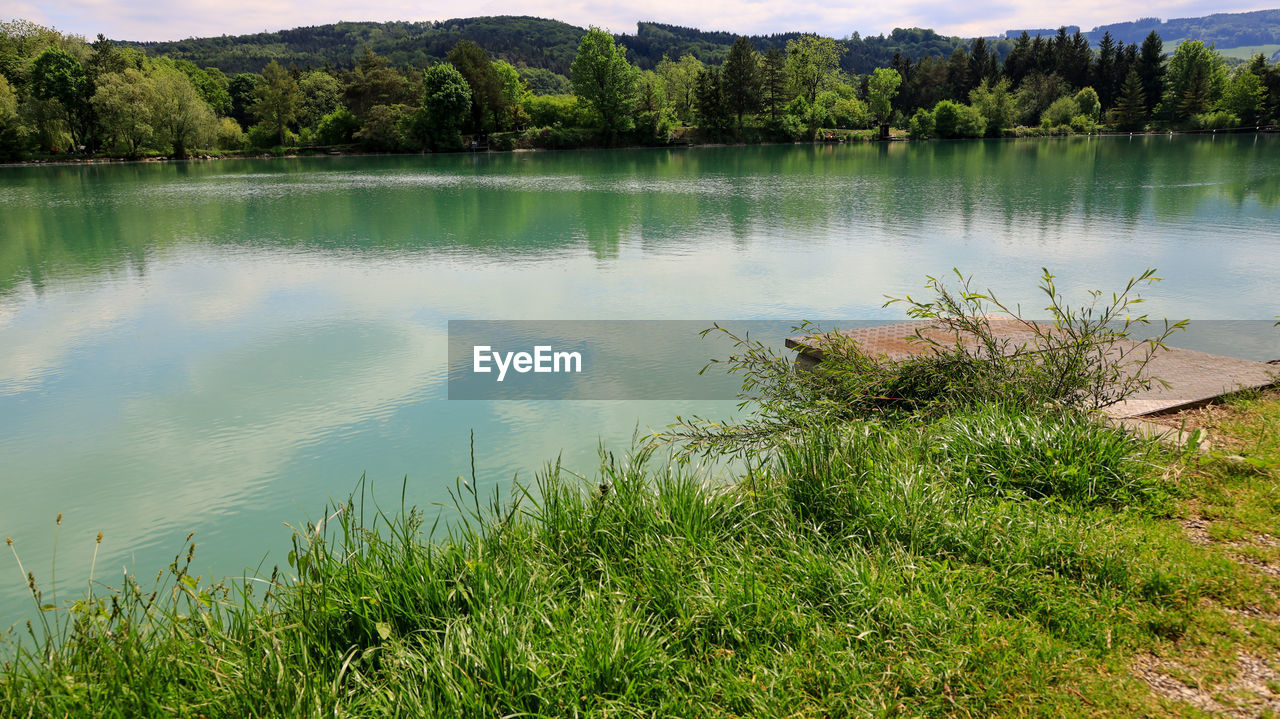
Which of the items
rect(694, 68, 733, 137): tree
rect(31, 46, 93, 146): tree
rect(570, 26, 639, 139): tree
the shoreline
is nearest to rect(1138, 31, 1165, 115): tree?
the shoreline

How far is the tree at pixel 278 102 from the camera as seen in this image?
70.8m

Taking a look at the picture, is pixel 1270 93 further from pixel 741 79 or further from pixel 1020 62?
pixel 741 79

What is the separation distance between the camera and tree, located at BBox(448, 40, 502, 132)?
72500 mm

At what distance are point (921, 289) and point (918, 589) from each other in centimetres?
950

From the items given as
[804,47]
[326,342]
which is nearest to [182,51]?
[804,47]

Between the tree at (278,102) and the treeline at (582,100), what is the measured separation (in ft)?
0.62

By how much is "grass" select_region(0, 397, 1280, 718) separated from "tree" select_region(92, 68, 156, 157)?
67.0 m

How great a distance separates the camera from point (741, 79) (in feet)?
250

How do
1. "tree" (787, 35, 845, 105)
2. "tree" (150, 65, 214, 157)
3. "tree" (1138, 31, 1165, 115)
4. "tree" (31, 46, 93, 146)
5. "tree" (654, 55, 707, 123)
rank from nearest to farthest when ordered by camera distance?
1. "tree" (150, 65, 214, 157)
2. "tree" (31, 46, 93, 146)
3. "tree" (654, 55, 707, 123)
4. "tree" (787, 35, 845, 105)
5. "tree" (1138, 31, 1165, 115)

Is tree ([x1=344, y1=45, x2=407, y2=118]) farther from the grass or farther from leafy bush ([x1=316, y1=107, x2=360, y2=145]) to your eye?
the grass

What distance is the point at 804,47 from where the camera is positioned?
89750 mm

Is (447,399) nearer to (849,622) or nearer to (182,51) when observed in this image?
(849,622)

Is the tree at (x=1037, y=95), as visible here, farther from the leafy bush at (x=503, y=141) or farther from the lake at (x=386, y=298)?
the lake at (x=386, y=298)

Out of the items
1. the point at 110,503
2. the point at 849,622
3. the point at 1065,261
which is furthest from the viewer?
the point at 1065,261
